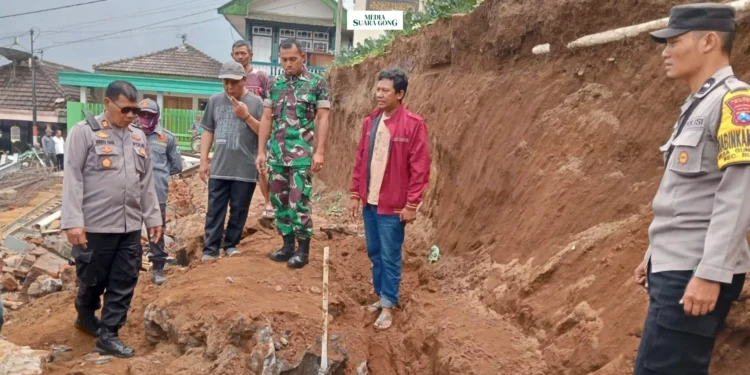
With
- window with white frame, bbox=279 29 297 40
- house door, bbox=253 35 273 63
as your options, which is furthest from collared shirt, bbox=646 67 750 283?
window with white frame, bbox=279 29 297 40

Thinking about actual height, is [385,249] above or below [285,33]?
below

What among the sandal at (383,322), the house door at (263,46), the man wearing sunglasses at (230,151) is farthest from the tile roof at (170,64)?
the sandal at (383,322)

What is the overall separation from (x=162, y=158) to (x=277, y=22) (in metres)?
21.9

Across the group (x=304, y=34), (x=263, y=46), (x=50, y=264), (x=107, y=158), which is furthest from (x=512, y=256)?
(x=304, y=34)

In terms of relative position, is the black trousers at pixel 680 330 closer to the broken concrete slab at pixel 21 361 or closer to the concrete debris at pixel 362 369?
the concrete debris at pixel 362 369

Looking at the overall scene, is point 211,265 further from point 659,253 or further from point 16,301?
point 659,253

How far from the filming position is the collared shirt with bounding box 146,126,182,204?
6.08m

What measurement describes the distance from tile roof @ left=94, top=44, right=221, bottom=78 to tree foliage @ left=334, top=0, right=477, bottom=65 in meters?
15.3

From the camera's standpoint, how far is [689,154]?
7.82ft

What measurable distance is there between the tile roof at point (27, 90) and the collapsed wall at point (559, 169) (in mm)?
27224

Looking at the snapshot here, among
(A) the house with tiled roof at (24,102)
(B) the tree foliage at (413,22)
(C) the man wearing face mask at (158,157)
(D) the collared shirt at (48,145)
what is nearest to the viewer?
(C) the man wearing face mask at (158,157)

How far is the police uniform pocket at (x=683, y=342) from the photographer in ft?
7.64

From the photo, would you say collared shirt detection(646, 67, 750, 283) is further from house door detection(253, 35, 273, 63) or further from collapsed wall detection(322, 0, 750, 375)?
house door detection(253, 35, 273, 63)

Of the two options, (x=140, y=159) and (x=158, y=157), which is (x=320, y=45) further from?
(x=140, y=159)
